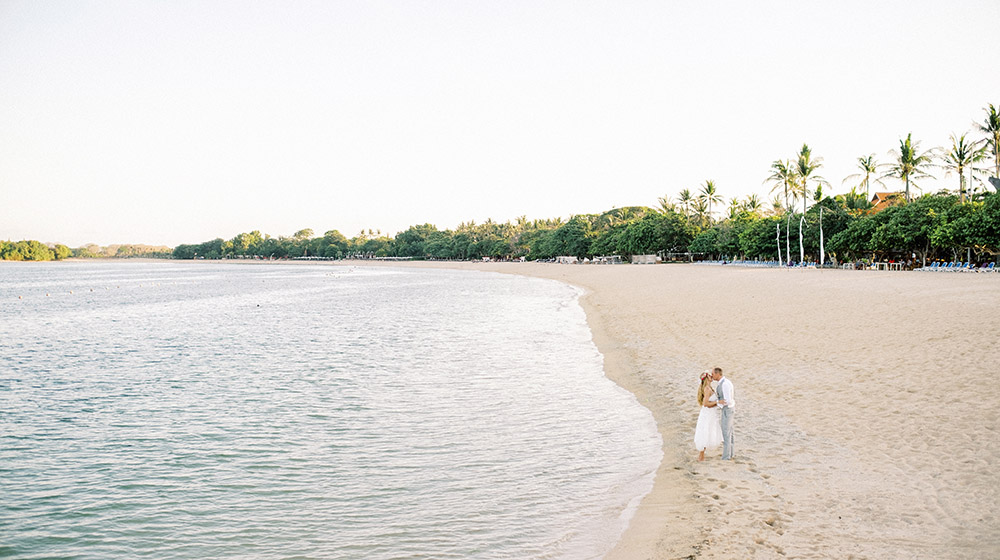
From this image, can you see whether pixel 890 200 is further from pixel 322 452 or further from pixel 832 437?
pixel 322 452

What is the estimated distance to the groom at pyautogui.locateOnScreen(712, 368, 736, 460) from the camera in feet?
27.4

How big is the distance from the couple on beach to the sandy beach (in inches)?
10.5

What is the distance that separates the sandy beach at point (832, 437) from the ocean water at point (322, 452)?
0.89 meters

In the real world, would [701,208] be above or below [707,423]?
above

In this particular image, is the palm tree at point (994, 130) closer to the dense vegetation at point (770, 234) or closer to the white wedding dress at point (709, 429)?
the dense vegetation at point (770, 234)

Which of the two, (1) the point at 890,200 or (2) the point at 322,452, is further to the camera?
(1) the point at 890,200

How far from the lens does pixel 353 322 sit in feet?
104

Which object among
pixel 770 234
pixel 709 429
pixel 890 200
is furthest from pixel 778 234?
pixel 709 429

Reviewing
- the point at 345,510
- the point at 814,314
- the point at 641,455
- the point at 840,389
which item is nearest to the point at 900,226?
the point at 814,314

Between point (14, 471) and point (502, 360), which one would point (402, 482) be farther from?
point (502, 360)

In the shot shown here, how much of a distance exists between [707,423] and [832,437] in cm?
221

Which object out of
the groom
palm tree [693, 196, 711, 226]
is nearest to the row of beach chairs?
the groom

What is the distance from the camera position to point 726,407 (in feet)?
27.9

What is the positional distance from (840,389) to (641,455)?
4801 mm
